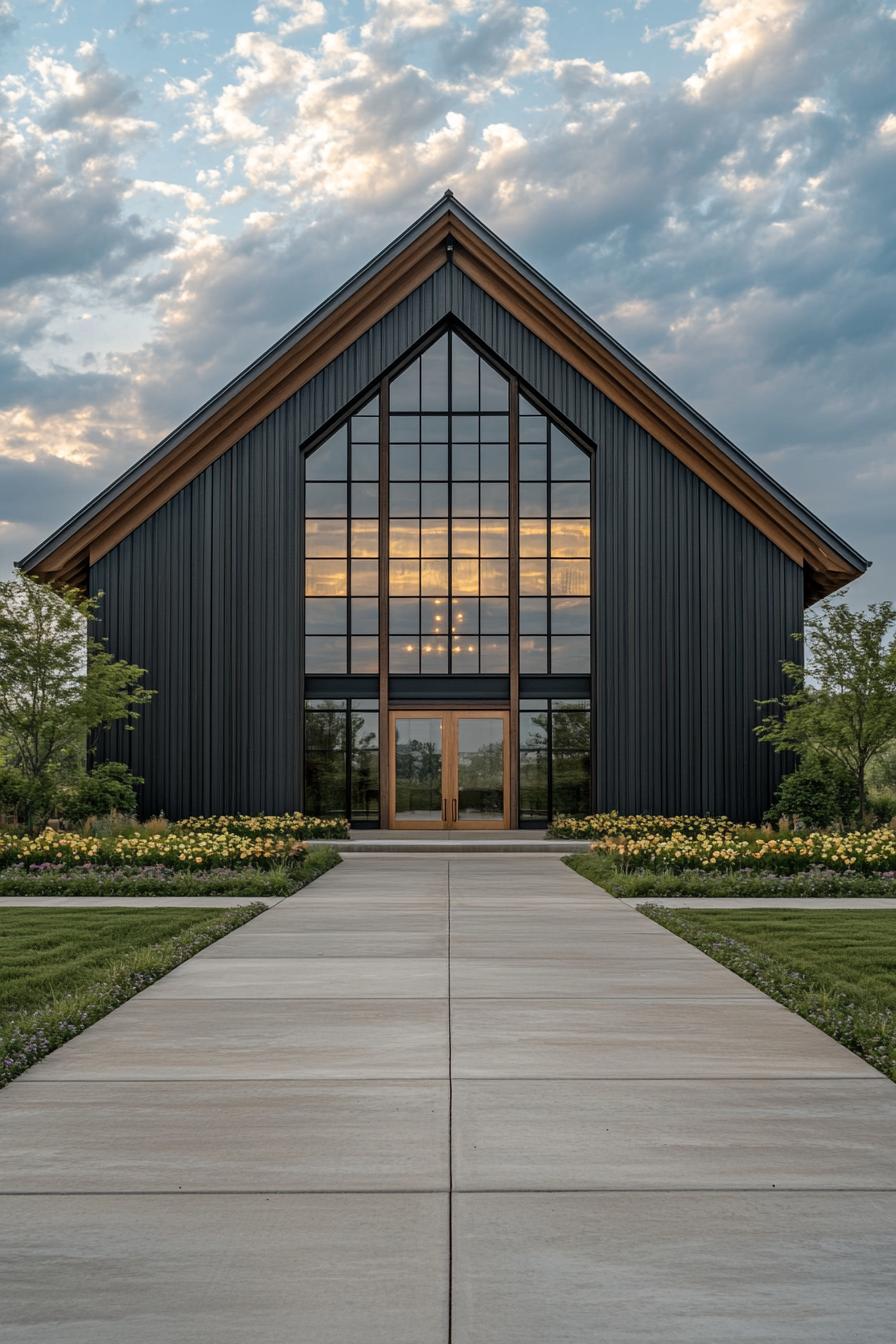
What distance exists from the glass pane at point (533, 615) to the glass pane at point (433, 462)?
12.9 feet

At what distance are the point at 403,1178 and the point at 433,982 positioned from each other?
4.67 meters

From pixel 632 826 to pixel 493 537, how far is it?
8627 millimetres

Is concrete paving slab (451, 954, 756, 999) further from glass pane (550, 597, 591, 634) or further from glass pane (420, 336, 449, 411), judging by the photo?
glass pane (420, 336, 449, 411)

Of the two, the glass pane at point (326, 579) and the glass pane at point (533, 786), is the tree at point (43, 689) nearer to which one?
the glass pane at point (326, 579)

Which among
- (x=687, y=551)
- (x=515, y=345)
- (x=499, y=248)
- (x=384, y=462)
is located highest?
(x=499, y=248)

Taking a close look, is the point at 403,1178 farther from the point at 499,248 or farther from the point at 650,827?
the point at 499,248

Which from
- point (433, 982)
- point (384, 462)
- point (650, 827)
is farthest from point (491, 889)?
point (384, 462)

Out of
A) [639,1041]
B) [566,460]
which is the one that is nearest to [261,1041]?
[639,1041]

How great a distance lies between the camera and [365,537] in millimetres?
30828

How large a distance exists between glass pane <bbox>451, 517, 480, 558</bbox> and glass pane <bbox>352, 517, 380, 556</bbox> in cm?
199

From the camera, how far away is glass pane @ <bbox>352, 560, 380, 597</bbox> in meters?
30.7

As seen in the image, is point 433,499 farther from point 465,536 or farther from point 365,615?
point 365,615

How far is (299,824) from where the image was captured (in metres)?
27.1

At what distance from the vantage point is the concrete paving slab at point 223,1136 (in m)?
5.30
